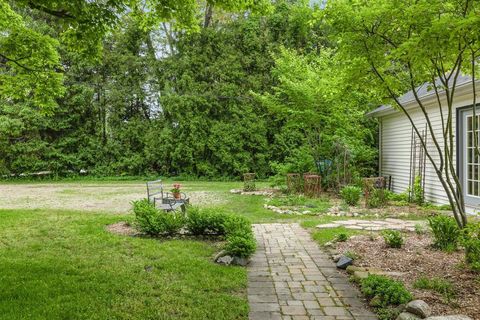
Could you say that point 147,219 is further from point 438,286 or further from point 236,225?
point 438,286

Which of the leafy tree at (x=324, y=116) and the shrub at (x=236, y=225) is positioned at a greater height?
the leafy tree at (x=324, y=116)

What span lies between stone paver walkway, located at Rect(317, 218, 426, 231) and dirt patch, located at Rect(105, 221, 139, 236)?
3259mm

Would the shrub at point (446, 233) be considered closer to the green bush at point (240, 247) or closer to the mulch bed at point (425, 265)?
the mulch bed at point (425, 265)

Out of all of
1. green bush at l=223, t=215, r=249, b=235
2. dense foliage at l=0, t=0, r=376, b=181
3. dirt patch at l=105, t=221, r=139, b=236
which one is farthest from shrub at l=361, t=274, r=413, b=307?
dense foliage at l=0, t=0, r=376, b=181

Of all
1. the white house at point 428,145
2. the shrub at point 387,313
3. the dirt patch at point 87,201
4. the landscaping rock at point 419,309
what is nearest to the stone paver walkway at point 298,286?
the shrub at point 387,313

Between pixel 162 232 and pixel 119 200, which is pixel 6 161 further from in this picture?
pixel 162 232

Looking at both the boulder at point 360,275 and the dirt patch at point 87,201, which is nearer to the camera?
the boulder at point 360,275

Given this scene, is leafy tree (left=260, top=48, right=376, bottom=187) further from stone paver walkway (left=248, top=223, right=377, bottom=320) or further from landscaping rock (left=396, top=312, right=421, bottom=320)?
landscaping rock (left=396, top=312, right=421, bottom=320)

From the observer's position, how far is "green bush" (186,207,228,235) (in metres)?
5.78

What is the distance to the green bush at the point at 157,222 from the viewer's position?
584cm

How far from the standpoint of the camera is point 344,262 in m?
4.32

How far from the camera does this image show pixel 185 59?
18.7 m

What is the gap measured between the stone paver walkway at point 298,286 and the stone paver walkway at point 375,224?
4.39 ft

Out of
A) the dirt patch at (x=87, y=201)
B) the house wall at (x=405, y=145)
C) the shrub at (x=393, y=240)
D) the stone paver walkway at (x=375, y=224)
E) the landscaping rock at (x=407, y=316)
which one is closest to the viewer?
the landscaping rock at (x=407, y=316)
